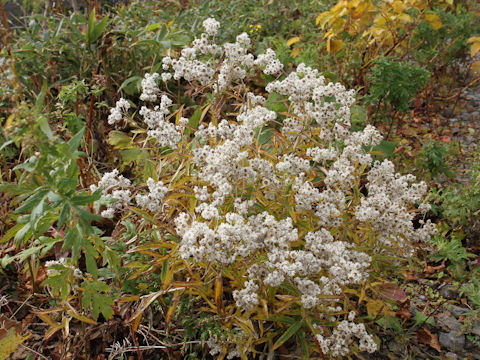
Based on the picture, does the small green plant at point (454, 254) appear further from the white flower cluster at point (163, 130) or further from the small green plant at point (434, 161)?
the white flower cluster at point (163, 130)

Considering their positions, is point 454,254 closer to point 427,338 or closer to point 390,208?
point 427,338

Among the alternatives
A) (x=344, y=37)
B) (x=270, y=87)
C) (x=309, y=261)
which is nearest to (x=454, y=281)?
(x=309, y=261)

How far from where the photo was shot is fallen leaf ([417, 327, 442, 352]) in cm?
235

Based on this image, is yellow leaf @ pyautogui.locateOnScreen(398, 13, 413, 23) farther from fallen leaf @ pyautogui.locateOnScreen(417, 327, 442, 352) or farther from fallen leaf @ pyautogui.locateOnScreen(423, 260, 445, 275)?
fallen leaf @ pyautogui.locateOnScreen(417, 327, 442, 352)

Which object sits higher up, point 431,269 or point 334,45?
point 334,45

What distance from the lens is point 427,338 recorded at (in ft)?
7.80

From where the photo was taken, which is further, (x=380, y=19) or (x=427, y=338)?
(x=380, y=19)

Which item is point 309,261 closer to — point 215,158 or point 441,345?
point 215,158

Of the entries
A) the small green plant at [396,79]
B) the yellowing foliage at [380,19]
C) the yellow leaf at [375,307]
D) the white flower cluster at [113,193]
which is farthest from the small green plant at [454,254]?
the yellowing foliage at [380,19]

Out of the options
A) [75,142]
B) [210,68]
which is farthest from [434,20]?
[75,142]

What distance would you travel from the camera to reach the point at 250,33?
15.5 feet

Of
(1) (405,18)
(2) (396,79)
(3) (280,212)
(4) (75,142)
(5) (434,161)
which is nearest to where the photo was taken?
(4) (75,142)

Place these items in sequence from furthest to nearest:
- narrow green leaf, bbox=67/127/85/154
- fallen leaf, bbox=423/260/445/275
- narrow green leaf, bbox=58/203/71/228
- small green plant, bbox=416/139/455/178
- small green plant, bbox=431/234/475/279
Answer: small green plant, bbox=416/139/455/178
fallen leaf, bbox=423/260/445/275
small green plant, bbox=431/234/475/279
narrow green leaf, bbox=67/127/85/154
narrow green leaf, bbox=58/203/71/228

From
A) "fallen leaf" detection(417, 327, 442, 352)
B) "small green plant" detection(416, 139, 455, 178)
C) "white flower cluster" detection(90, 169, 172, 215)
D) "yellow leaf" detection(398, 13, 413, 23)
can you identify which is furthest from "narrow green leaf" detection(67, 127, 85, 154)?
"yellow leaf" detection(398, 13, 413, 23)
